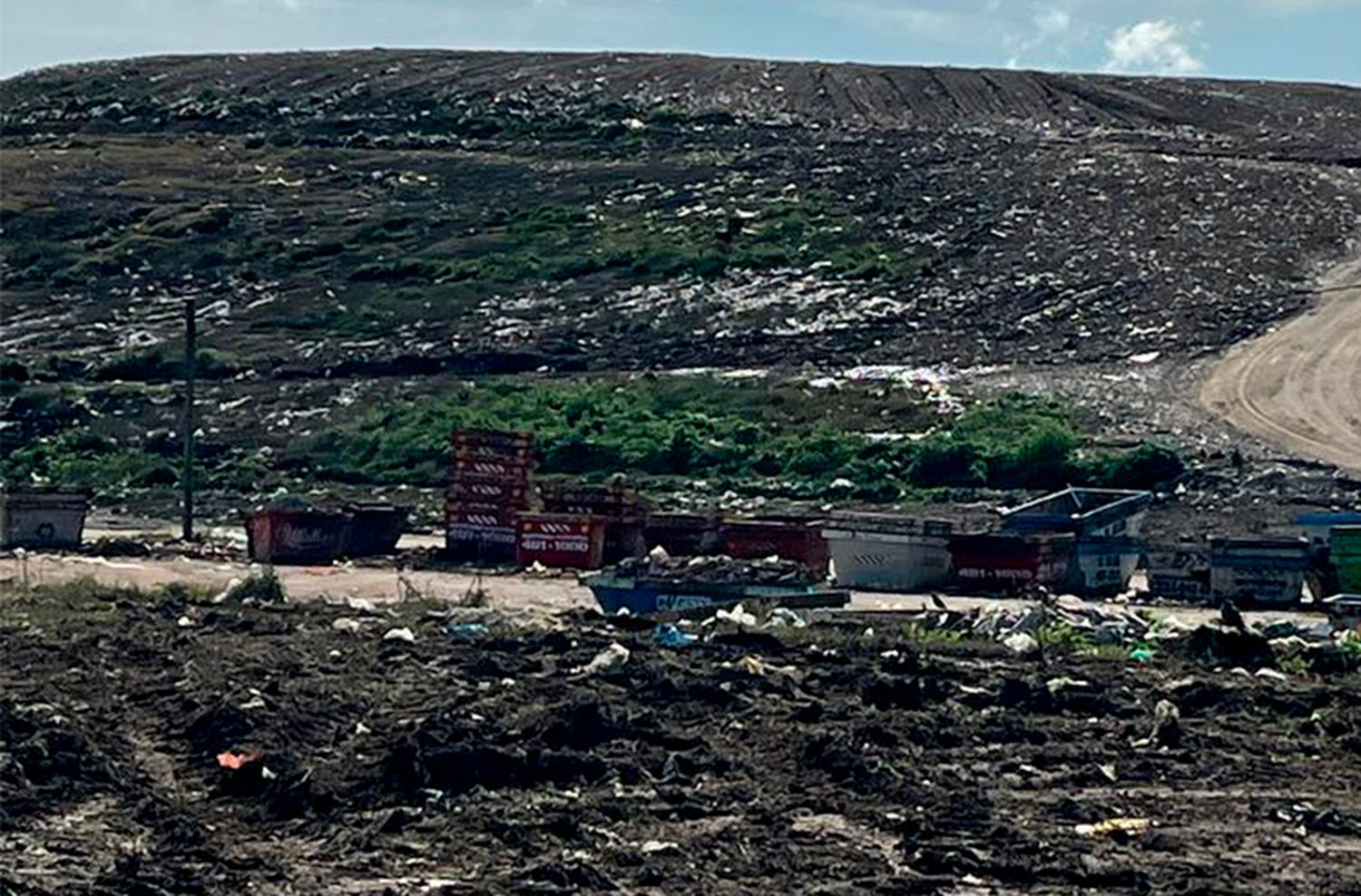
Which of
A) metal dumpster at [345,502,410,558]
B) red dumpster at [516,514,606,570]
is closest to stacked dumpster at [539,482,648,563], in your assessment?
red dumpster at [516,514,606,570]

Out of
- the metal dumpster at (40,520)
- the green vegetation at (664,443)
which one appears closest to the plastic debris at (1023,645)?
the metal dumpster at (40,520)

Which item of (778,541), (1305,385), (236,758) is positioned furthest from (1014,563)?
(1305,385)

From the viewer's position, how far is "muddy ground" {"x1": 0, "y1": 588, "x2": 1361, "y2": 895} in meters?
12.9

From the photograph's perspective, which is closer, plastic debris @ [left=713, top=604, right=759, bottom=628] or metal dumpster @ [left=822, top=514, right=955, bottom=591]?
plastic debris @ [left=713, top=604, right=759, bottom=628]

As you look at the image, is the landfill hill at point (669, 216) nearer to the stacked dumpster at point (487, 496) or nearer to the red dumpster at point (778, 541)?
the stacked dumpster at point (487, 496)

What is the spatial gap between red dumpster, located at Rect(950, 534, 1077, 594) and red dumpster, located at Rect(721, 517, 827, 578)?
2587mm

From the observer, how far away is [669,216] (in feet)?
206

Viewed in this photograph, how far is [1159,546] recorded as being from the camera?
27375mm

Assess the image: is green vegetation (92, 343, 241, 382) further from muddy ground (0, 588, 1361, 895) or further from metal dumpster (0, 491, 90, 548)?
muddy ground (0, 588, 1361, 895)

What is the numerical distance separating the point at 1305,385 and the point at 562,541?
18.7 metres

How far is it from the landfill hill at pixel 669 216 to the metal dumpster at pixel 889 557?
21.0 meters

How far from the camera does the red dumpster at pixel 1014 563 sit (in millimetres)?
27328

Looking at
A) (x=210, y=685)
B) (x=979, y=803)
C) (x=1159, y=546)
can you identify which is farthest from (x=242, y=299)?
(x=979, y=803)

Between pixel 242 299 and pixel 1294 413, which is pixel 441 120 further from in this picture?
pixel 1294 413
